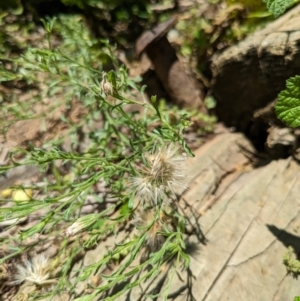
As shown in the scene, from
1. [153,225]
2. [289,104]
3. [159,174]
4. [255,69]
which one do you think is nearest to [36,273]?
[153,225]

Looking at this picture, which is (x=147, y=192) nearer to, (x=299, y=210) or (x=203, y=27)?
(x=299, y=210)

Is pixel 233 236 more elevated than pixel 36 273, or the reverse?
pixel 233 236

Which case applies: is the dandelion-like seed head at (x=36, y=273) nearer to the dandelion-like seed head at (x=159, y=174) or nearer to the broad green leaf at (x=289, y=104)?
the dandelion-like seed head at (x=159, y=174)

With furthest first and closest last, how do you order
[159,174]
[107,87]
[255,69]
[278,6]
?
[255,69], [278,6], [159,174], [107,87]

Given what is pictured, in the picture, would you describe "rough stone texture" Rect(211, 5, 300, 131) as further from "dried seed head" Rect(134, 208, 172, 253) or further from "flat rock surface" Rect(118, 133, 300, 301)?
"dried seed head" Rect(134, 208, 172, 253)

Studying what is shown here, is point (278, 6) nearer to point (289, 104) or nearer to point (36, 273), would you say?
point (289, 104)

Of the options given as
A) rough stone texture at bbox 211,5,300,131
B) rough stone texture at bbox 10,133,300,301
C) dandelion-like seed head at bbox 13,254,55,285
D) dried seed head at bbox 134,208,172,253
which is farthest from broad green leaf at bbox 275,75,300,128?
dandelion-like seed head at bbox 13,254,55,285

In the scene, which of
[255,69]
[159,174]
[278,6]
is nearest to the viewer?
[159,174]
